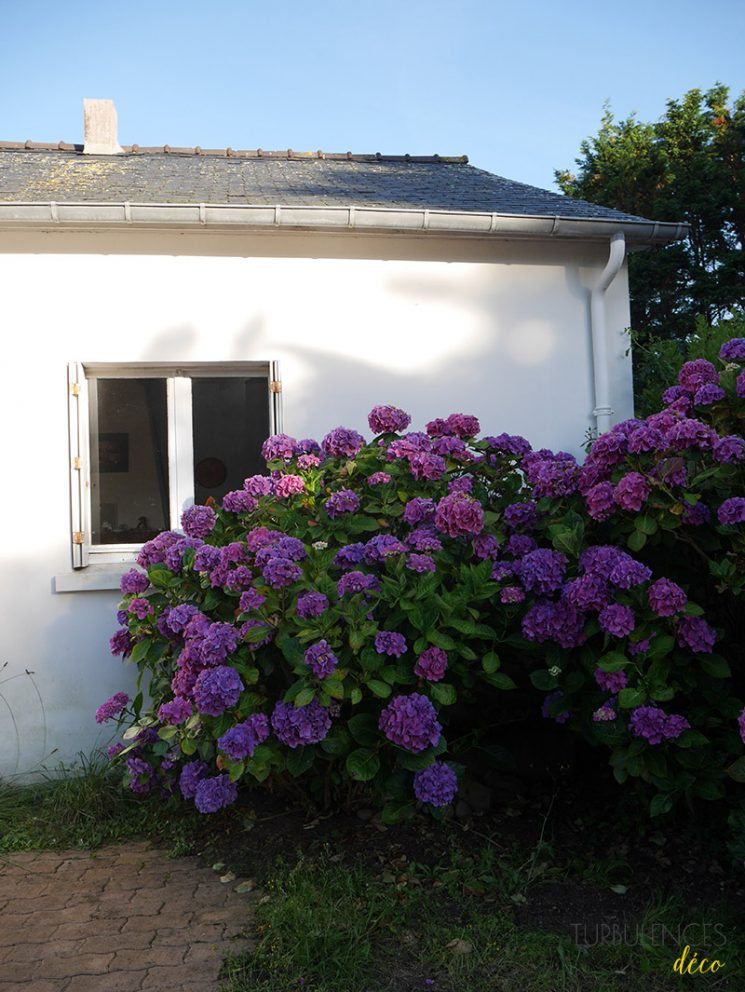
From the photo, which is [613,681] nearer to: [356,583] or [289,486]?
[356,583]

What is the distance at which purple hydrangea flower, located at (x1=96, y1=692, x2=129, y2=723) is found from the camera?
420cm

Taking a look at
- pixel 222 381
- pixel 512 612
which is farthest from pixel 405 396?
pixel 512 612

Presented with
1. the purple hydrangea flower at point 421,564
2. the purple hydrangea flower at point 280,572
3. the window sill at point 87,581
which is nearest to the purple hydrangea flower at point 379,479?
the purple hydrangea flower at point 421,564

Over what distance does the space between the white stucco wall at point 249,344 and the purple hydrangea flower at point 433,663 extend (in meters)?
2.14

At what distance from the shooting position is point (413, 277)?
5152 mm

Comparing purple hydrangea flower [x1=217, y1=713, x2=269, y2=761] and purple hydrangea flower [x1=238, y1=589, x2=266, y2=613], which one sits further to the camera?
purple hydrangea flower [x1=238, y1=589, x2=266, y2=613]

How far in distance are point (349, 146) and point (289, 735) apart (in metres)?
6.05

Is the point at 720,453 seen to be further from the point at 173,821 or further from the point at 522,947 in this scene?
the point at 173,821

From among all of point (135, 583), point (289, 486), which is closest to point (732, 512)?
point (289, 486)

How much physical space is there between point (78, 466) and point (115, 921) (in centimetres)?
250

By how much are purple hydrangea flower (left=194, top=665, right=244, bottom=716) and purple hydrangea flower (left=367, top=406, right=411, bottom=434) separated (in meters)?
1.48

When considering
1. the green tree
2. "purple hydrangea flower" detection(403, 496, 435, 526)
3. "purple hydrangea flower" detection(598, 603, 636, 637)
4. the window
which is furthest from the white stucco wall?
the green tree

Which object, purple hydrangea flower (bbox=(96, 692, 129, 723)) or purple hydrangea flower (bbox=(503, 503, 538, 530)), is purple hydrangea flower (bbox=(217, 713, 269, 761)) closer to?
purple hydrangea flower (bbox=(96, 692, 129, 723))

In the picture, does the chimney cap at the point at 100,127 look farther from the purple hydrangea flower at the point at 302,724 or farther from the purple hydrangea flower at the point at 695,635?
the purple hydrangea flower at the point at 695,635
